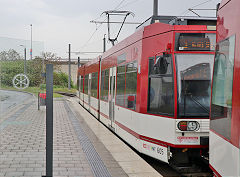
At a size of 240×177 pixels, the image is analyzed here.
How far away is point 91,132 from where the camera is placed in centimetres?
1130

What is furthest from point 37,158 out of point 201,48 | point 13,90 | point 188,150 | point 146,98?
point 201,48

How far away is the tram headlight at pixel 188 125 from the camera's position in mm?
6625

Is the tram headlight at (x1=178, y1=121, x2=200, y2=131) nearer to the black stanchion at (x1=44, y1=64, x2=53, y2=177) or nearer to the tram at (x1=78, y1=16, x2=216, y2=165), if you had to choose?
the tram at (x1=78, y1=16, x2=216, y2=165)

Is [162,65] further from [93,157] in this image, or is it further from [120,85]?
[120,85]

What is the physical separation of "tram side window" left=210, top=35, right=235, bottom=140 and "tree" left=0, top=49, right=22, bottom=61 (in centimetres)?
348

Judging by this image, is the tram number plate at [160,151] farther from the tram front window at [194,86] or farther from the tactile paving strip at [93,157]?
the tactile paving strip at [93,157]

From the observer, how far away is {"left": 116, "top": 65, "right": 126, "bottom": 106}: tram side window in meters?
9.89

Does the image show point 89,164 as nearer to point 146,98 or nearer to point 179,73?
point 146,98

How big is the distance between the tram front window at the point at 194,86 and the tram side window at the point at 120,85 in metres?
3.18

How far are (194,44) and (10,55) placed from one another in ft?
11.6

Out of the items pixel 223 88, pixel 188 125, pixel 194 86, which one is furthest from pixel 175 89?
pixel 223 88

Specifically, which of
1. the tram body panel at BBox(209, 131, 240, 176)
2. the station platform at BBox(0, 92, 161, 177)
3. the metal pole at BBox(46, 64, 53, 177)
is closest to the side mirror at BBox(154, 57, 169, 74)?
the station platform at BBox(0, 92, 161, 177)

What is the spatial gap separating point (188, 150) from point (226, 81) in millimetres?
2799

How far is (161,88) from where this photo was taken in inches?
279
